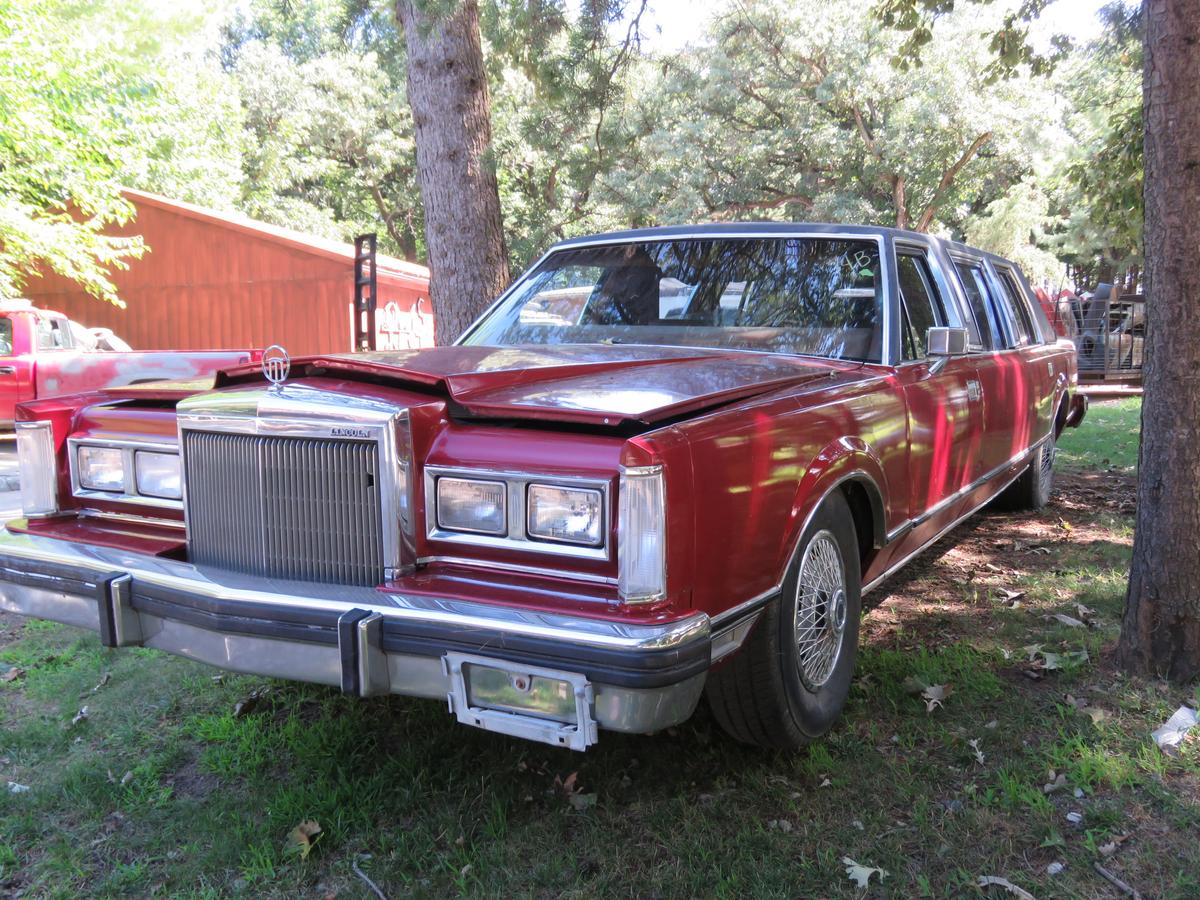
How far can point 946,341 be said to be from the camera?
3.58 m

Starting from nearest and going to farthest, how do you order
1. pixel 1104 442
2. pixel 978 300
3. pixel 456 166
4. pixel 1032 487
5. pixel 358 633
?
pixel 358 633
pixel 978 300
pixel 1032 487
pixel 456 166
pixel 1104 442

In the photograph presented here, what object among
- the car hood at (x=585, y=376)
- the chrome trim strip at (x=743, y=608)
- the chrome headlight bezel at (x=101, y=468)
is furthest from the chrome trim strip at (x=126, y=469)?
the chrome trim strip at (x=743, y=608)

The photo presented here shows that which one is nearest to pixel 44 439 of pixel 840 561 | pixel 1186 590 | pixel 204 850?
pixel 204 850

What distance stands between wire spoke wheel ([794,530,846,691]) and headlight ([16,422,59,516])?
2.51m

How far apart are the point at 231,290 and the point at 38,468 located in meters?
14.9

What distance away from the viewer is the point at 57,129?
44.7 feet

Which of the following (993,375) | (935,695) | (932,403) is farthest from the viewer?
(993,375)

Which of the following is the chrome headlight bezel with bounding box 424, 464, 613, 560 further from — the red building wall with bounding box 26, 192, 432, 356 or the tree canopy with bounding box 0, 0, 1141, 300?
the red building wall with bounding box 26, 192, 432, 356

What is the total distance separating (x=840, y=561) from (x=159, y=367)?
8.24 meters

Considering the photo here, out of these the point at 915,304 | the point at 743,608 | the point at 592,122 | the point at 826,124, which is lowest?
→ the point at 743,608

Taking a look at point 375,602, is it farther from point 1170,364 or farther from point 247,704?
point 1170,364

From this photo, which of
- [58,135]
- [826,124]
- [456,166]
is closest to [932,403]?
[456,166]

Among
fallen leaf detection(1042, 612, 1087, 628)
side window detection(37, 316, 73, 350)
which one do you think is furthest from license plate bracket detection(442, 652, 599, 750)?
side window detection(37, 316, 73, 350)

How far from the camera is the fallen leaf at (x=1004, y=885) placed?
228cm
